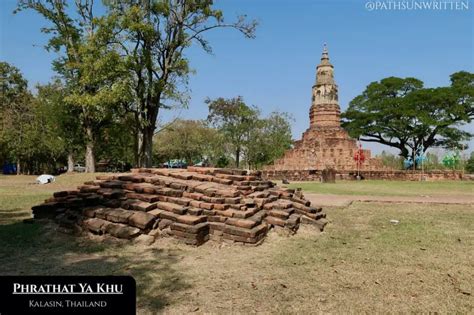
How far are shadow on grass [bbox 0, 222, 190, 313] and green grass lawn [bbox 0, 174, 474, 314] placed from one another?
0.04ft

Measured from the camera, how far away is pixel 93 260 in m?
4.41

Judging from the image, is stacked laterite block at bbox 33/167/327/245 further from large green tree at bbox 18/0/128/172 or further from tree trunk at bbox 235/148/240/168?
tree trunk at bbox 235/148/240/168

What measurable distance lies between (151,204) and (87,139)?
1610 cm

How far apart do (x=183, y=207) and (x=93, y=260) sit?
63.8 inches

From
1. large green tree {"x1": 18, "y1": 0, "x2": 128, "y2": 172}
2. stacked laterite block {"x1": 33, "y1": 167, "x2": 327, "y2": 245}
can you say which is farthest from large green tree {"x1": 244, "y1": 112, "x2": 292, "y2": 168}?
stacked laterite block {"x1": 33, "y1": 167, "x2": 327, "y2": 245}

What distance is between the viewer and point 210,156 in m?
40.8

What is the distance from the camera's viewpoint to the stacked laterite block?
5.36m

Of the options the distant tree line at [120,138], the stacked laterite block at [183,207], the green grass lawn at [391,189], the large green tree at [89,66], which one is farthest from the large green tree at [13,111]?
the stacked laterite block at [183,207]

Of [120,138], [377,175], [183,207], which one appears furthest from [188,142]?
[183,207]

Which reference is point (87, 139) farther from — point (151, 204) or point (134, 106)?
point (151, 204)

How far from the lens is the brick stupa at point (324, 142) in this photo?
30.0m

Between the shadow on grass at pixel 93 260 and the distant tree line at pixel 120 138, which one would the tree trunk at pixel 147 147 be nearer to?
the distant tree line at pixel 120 138

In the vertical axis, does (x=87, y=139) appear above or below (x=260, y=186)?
above

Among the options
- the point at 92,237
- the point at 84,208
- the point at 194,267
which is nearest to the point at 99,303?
the point at 194,267
